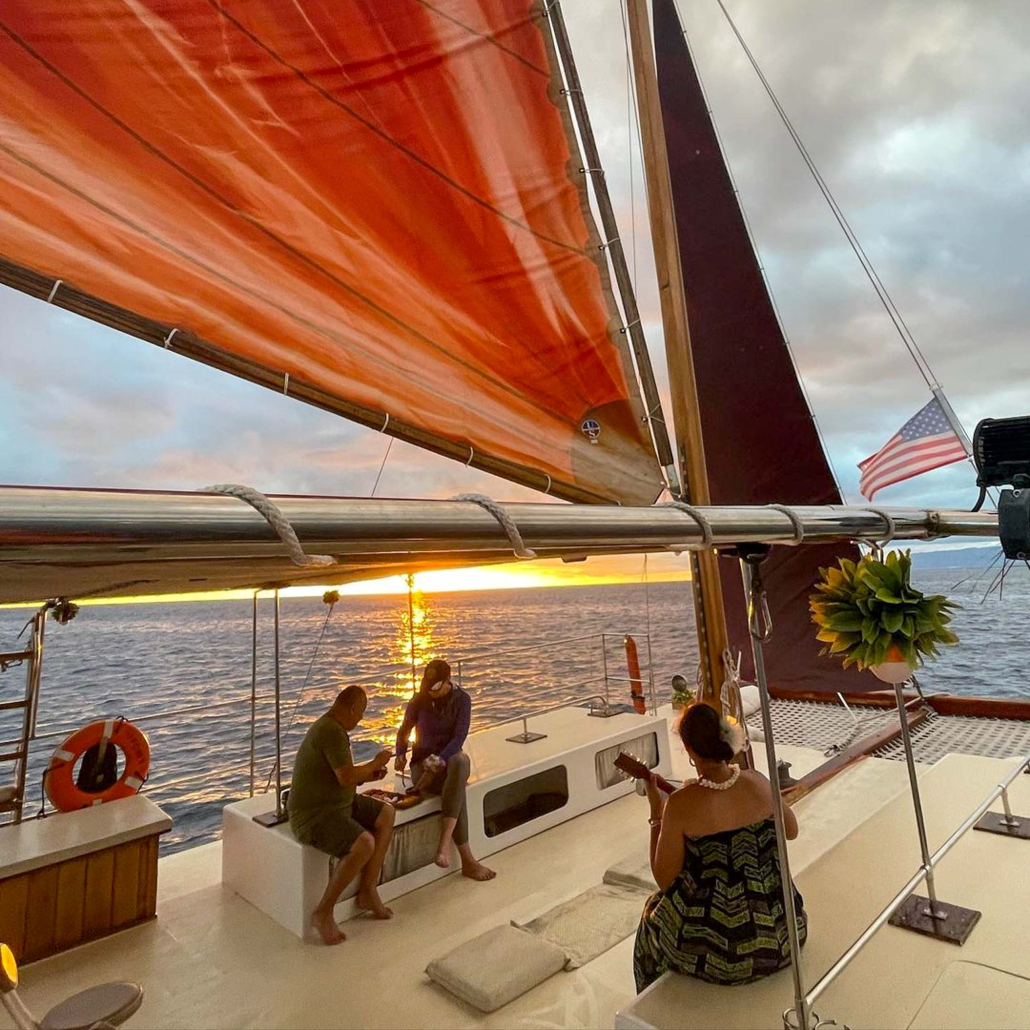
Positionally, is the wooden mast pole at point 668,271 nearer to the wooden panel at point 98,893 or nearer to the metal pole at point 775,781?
the metal pole at point 775,781

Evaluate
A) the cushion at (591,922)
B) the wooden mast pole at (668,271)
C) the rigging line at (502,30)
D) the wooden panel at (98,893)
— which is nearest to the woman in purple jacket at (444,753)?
the cushion at (591,922)

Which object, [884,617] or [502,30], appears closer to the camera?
[884,617]

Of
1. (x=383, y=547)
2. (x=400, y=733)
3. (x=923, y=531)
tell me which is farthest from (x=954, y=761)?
(x=383, y=547)

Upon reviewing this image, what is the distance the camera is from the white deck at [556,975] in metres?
1.83

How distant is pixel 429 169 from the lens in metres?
2.73

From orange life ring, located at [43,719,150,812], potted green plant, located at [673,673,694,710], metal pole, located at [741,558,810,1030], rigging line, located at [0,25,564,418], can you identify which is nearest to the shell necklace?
metal pole, located at [741,558,810,1030]

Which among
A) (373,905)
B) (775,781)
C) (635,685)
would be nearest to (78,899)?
(373,905)

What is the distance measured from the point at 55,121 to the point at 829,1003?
334 centimetres

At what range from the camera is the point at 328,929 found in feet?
10.6

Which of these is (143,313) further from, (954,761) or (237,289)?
(954,761)

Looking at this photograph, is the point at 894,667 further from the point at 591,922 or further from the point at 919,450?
the point at 919,450

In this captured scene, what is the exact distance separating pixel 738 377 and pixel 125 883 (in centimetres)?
787

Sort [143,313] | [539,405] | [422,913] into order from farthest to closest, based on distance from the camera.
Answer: [422,913]
[539,405]
[143,313]

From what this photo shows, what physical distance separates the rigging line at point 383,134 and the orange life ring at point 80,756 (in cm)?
400
